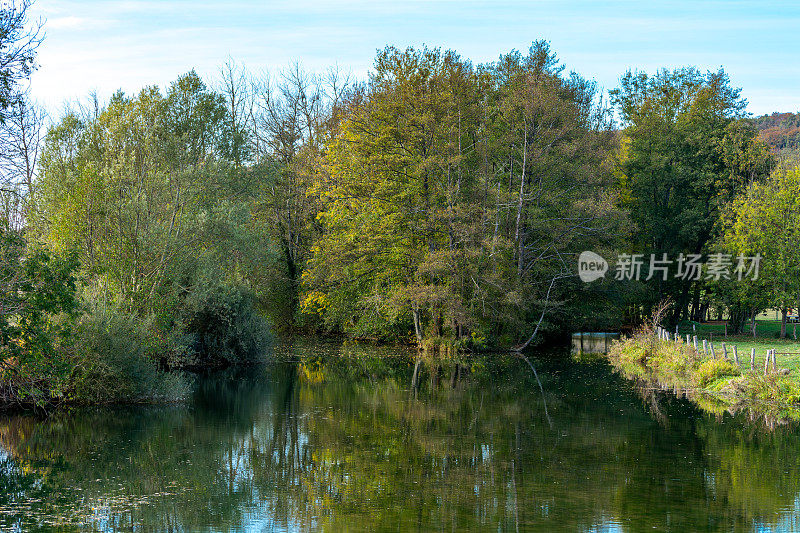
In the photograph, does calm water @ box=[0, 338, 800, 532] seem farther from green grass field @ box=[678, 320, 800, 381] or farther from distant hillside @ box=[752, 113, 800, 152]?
distant hillside @ box=[752, 113, 800, 152]

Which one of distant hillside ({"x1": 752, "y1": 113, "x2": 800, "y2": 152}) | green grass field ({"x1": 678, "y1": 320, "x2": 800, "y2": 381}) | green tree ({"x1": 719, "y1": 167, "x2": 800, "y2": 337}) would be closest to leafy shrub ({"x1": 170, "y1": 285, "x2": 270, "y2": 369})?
green grass field ({"x1": 678, "y1": 320, "x2": 800, "y2": 381})

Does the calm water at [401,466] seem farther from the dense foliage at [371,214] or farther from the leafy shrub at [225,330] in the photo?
the leafy shrub at [225,330]

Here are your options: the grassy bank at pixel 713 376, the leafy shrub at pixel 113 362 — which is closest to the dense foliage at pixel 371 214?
the leafy shrub at pixel 113 362

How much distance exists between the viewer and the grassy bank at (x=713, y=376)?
68.9ft

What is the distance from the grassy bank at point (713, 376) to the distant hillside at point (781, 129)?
195 feet

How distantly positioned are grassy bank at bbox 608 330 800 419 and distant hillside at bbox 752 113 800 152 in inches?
2342

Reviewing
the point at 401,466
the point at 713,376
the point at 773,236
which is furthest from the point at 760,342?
the point at 401,466

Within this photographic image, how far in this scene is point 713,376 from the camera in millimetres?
24266

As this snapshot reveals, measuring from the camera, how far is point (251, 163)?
47.2 m

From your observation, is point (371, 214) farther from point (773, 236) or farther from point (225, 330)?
point (773, 236)

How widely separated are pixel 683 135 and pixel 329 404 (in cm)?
3652

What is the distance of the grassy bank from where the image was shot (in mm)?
21000

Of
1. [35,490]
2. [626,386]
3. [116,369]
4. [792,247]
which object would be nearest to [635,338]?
[626,386]

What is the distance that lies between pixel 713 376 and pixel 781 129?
8716 centimetres
